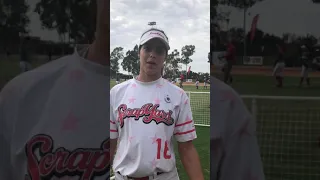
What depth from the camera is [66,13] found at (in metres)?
1.60

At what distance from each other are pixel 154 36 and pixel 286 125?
732 millimetres

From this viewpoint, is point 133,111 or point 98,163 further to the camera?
point 98,163

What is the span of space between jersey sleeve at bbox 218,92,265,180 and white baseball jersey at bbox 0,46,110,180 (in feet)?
1.79

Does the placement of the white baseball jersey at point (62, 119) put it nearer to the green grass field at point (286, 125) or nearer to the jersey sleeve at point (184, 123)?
the jersey sleeve at point (184, 123)

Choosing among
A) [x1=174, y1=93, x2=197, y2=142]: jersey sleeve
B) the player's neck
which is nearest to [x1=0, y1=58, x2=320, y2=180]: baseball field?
[x1=174, y1=93, x2=197, y2=142]: jersey sleeve

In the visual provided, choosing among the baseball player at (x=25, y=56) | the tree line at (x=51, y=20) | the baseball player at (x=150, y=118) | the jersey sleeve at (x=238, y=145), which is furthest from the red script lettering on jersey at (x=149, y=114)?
the baseball player at (x=25, y=56)

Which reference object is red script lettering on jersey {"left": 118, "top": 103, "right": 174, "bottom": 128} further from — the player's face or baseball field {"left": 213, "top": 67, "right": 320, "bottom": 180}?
baseball field {"left": 213, "top": 67, "right": 320, "bottom": 180}

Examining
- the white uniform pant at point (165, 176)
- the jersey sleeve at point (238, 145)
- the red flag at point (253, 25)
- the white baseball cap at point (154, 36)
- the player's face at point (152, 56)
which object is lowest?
the white uniform pant at point (165, 176)

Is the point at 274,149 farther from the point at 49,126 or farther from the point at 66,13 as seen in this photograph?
the point at 66,13

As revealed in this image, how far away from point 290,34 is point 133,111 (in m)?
0.78

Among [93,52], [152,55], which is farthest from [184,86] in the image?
[93,52]

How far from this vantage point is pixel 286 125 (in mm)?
1552

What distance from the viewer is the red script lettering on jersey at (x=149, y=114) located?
4.40 feet

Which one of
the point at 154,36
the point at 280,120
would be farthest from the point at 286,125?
the point at 154,36
